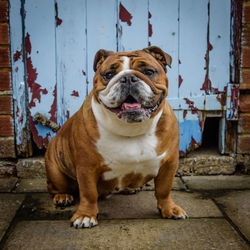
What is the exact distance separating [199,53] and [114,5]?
0.89 meters

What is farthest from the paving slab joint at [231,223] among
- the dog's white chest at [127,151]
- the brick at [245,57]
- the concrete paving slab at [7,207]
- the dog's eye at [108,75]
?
the concrete paving slab at [7,207]

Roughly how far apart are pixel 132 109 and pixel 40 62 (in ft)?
5.04

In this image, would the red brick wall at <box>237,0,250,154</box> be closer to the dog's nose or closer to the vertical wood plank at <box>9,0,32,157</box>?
the dog's nose

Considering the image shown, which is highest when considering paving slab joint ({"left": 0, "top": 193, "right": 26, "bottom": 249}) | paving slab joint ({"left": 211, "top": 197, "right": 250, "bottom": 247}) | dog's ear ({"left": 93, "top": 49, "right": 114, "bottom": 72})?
dog's ear ({"left": 93, "top": 49, "right": 114, "bottom": 72})

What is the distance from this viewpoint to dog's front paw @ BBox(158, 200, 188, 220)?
2.25 meters

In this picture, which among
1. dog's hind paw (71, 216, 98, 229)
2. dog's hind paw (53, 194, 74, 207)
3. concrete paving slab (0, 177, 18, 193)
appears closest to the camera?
dog's hind paw (71, 216, 98, 229)

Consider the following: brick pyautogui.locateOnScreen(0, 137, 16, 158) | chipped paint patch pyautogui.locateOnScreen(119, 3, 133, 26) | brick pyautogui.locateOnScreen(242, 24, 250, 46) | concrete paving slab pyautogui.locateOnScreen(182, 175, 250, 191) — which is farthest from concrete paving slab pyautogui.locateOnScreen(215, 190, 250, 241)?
brick pyautogui.locateOnScreen(0, 137, 16, 158)

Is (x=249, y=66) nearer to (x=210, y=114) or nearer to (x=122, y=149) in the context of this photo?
(x=210, y=114)

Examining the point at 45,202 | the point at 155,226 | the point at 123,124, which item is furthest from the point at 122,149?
the point at 45,202

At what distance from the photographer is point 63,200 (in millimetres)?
2494

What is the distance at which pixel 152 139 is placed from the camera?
2.12m

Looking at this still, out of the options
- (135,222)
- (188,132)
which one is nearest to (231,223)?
(135,222)

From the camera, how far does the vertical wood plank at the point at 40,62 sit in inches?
118

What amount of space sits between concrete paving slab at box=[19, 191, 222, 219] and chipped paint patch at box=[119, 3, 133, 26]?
153cm
